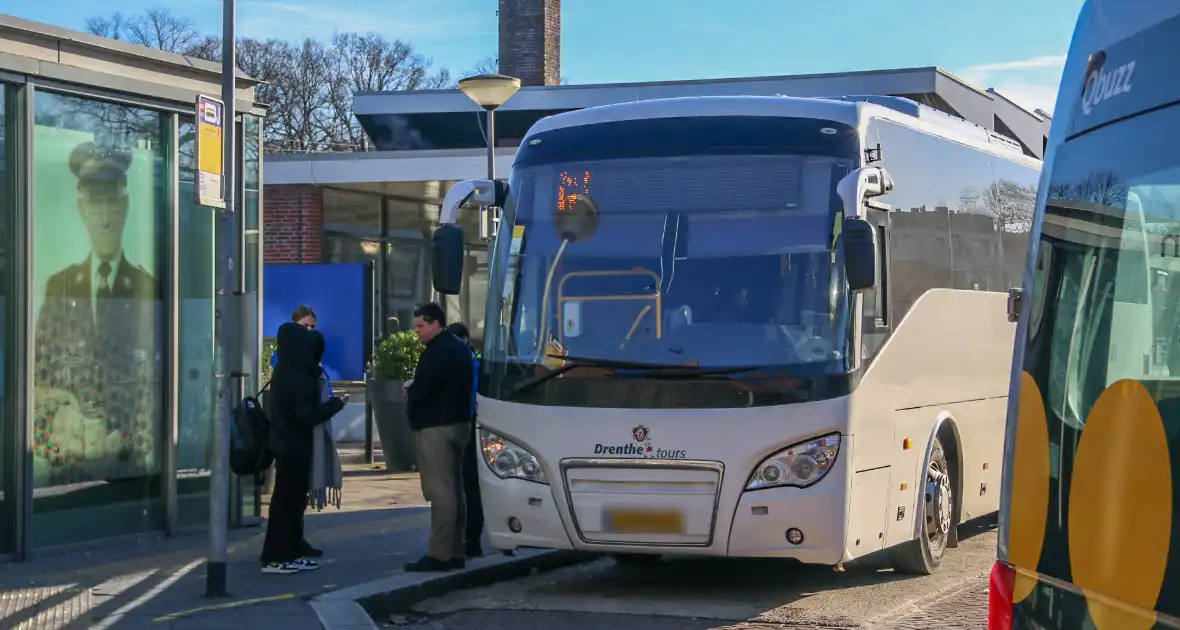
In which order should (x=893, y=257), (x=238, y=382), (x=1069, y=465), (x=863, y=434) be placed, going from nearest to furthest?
(x=1069, y=465) → (x=863, y=434) → (x=893, y=257) → (x=238, y=382)

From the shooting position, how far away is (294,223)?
26.4 m

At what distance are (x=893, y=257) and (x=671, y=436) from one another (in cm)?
198

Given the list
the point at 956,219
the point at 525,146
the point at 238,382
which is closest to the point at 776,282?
the point at 525,146

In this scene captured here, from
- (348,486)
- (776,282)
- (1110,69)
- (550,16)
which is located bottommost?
(348,486)

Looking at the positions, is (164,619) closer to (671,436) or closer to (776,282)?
(671,436)

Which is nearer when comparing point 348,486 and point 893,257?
point 893,257

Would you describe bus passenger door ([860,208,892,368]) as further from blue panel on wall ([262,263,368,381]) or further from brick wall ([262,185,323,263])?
brick wall ([262,185,323,263])

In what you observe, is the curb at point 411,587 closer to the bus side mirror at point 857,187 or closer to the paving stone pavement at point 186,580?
the paving stone pavement at point 186,580

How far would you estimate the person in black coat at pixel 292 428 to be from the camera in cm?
1017

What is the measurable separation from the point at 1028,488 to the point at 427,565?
673cm

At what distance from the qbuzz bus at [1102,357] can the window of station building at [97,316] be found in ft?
26.3

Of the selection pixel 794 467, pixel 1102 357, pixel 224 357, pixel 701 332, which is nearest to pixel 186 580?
pixel 224 357


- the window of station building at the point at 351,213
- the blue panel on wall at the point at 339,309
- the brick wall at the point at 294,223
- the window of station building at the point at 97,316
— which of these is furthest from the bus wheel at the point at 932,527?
the window of station building at the point at 351,213

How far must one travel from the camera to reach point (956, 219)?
10.9 metres
